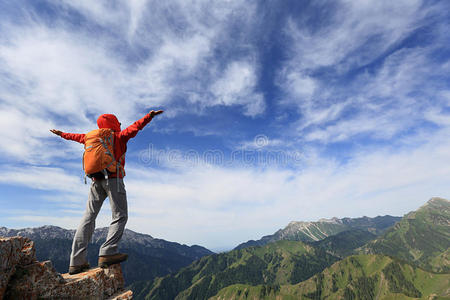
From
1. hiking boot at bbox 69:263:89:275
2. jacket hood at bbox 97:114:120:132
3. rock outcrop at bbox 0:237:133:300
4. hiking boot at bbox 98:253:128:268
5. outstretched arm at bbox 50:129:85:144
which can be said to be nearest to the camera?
rock outcrop at bbox 0:237:133:300

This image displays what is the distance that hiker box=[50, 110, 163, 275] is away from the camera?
7348 mm

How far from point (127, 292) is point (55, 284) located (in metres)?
2.52

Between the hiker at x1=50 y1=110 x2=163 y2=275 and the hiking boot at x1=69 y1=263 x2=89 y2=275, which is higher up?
the hiker at x1=50 y1=110 x2=163 y2=275

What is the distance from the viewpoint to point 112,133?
7918 mm

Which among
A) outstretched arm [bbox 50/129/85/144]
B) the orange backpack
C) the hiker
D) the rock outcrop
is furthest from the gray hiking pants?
outstretched arm [bbox 50/129/85/144]

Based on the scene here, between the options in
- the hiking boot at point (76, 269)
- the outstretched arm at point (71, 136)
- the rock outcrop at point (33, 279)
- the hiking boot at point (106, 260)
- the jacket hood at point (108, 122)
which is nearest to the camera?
the rock outcrop at point (33, 279)

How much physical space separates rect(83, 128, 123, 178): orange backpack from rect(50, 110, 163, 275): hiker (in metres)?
0.04

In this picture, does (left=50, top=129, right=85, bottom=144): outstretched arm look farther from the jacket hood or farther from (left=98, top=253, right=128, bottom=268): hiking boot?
(left=98, top=253, right=128, bottom=268): hiking boot

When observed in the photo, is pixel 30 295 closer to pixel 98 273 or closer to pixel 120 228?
pixel 98 273

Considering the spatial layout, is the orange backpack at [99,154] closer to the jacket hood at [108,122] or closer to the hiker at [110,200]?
the hiker at [110,200]

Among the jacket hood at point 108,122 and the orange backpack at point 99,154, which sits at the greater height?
the jacket hood at point 108,122

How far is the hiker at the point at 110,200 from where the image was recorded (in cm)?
735

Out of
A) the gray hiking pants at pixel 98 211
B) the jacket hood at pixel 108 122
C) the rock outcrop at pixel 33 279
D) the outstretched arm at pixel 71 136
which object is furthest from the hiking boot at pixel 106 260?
the jacket hood at pixel 108 122

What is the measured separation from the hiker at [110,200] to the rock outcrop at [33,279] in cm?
69
